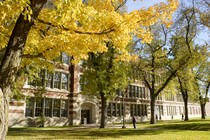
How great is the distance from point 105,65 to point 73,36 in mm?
17749

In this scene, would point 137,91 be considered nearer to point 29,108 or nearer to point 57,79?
point 57,79

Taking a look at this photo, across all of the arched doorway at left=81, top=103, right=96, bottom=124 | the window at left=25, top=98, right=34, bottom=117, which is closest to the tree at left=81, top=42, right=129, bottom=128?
the window at left=25, top=98, right=34, bottom=117

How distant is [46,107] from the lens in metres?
29.0

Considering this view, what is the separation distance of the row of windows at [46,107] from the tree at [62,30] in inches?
857

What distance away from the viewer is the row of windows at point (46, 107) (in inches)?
1072

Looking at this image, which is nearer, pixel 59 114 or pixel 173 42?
pixel 59 114

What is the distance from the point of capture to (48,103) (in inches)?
1159

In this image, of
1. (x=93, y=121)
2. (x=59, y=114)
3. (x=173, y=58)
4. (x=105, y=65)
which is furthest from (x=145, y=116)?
(x=105, y=65)

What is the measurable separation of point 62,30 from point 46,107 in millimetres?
24793

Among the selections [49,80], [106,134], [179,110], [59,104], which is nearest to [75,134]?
[106,134]

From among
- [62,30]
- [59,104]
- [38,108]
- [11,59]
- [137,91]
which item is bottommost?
[38,108]

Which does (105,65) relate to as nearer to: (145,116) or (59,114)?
(59,114)

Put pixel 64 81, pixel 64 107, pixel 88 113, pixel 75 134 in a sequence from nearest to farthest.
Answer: pixel 75 134
pixel 64 107
pixel 64 81
pixel 88 113

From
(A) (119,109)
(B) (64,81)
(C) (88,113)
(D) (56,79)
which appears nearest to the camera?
(D) (56,79)
